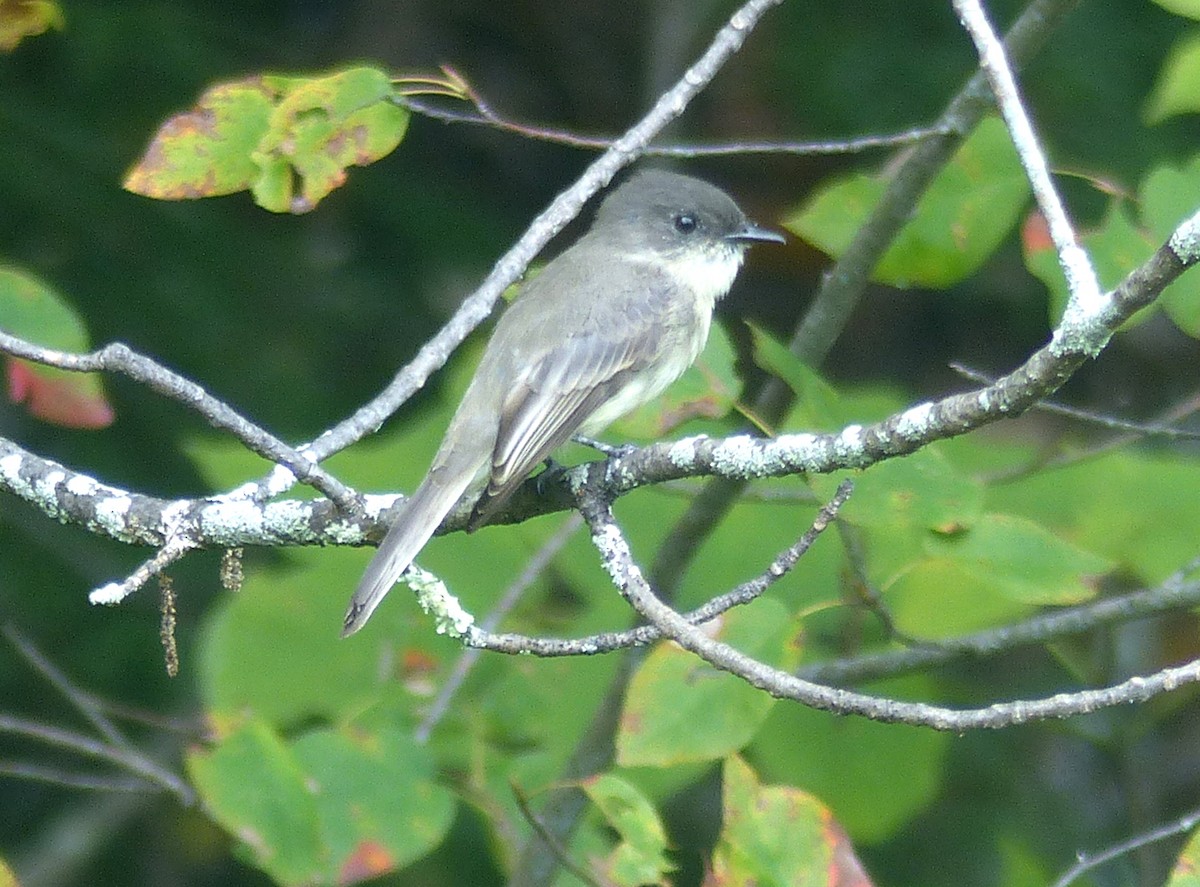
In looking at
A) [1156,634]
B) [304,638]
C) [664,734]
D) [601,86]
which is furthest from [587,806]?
[601,86]

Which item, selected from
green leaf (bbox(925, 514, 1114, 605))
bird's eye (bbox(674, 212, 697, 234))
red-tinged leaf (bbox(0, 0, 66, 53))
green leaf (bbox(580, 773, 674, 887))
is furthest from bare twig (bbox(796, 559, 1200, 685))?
red-tinged leaf (bbox(0, 0, 66, 53))

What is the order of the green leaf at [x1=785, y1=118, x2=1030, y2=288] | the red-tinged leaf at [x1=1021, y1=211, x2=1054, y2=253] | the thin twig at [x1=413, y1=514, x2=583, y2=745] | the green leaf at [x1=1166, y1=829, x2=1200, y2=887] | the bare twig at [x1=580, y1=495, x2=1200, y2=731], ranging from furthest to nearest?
the thin twig at [x1=413, y1=514, x2=583, y2=745], the green leaf at [x1=785, y1=118, x2=1030, y2=288], the red-tinged leaf at [x1=1021, y1=211, x2=1054, y2=253], the green leaf at [x1=1166, y1=829, x2=1200, y2=887], the bare twig at [x1=580, y1=495, x2=1200, y2=731]

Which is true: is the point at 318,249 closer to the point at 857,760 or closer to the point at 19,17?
the point at 19,17

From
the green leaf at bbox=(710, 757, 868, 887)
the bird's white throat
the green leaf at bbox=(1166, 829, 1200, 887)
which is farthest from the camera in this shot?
the bird's white throat

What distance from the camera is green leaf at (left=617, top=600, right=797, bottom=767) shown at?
8.58ft

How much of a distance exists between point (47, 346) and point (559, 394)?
1135mm

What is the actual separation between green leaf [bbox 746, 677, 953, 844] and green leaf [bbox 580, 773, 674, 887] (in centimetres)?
111

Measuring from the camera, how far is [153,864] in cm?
522

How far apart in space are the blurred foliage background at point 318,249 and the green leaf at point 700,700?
1.37 metres

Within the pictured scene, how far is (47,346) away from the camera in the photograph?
8.90 ft

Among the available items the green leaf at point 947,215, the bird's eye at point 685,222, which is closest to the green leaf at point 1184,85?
the green leaf at point 947,215

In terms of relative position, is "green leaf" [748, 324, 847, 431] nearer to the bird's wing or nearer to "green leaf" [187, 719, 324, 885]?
the bird's wing

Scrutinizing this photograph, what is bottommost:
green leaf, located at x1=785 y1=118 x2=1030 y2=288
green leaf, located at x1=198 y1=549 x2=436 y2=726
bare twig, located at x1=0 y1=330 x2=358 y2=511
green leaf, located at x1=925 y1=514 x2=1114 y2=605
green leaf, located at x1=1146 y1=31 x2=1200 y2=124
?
bare twig, located at x1=0 y1=330 x2=358 y2=511

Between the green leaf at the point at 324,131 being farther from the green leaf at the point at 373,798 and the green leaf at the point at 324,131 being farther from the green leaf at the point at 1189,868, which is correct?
the green leaf at the point at 1189,868
